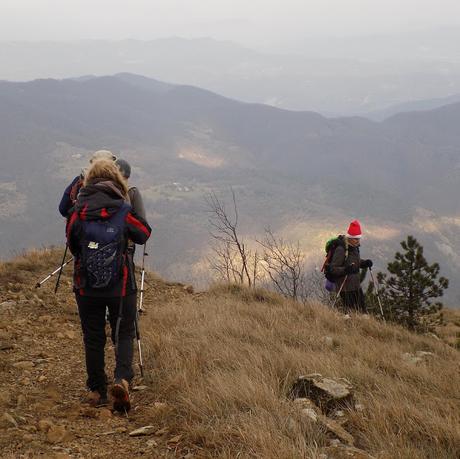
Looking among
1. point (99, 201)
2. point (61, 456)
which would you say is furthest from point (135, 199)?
point (61, 456)

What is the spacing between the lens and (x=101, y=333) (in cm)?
378

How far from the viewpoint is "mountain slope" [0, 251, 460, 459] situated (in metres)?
2.87

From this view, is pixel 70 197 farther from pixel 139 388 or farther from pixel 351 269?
pixel 351 269

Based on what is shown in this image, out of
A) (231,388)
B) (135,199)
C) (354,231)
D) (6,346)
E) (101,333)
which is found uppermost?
(135,199)

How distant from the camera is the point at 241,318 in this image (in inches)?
233

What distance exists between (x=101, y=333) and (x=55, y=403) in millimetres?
639

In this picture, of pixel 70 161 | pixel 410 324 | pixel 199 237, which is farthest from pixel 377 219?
pixel 410 324

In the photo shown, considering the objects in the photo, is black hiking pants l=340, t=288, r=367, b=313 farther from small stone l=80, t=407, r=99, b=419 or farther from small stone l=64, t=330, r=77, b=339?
small stone l=80, t=407, r=99, b=419

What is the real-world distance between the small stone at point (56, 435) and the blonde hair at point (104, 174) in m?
1.67

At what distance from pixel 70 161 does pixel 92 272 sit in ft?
679

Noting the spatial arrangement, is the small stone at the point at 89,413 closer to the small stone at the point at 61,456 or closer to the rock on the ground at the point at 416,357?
the small stone at the point at 61,456

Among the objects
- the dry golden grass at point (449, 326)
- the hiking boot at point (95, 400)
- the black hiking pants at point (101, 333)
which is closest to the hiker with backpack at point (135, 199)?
the black hiking pants at point (101, 333)

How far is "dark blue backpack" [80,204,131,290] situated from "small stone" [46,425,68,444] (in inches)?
37.0

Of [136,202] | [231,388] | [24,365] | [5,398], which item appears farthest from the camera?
[24,365]
